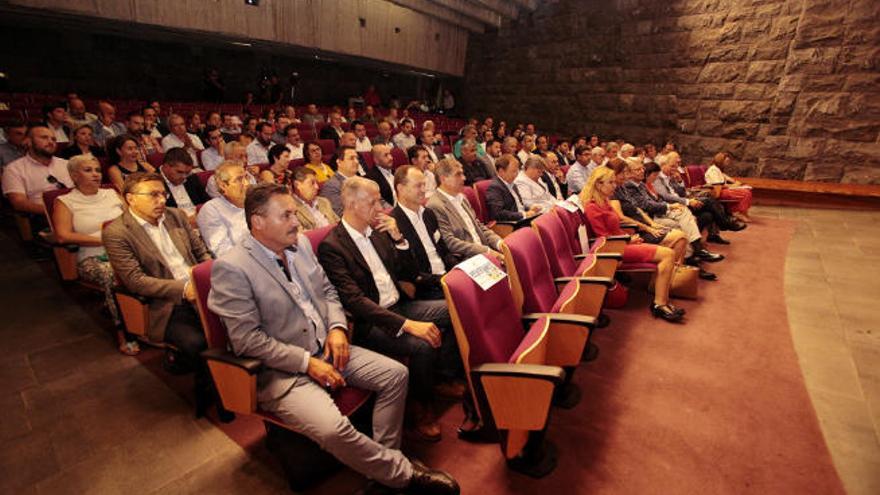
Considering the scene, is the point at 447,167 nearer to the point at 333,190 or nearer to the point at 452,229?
the point at 452,229

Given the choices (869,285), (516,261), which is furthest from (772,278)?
(516,261)

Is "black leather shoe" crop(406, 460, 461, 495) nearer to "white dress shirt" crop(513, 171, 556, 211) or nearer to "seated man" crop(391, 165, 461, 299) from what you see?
"seated man" crop(391, 165, 461, 299)

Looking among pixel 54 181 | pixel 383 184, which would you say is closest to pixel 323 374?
pixel 383 184

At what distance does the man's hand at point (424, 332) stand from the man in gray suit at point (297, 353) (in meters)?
0.18

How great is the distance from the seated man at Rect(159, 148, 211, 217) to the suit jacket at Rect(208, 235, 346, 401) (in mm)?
1813

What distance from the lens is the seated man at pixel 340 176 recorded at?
3.40 m

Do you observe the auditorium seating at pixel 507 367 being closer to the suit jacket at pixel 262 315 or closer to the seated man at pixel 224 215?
the suit jacket at pixel 262 315

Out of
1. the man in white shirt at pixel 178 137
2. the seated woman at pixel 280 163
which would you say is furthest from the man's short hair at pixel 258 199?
the man in white shirt at pixel 178 137

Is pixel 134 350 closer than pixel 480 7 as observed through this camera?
Yes

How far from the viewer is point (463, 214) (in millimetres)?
2871

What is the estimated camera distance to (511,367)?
54.6 inches

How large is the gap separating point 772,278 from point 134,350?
501 cm

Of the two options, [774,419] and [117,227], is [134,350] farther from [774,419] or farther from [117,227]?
[774,419]

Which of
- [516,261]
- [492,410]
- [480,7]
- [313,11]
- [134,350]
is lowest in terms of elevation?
[134,350]
